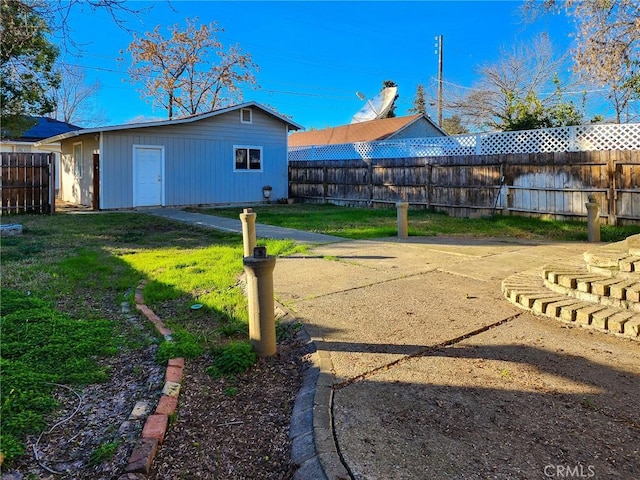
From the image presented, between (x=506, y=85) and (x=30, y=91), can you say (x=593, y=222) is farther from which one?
(x=506, y=85)

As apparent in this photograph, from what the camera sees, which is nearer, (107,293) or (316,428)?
(316,428)

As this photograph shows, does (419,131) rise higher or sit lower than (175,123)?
higher

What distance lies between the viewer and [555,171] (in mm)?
11211

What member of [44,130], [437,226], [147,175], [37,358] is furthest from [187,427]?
[44,130]

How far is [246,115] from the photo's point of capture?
1786 cm

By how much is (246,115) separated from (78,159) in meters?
6.45

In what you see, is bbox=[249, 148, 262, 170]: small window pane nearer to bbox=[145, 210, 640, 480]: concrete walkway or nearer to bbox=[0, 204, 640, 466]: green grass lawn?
bbox=[0, 204, 640, 466]: green grass lawn

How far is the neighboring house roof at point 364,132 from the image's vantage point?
23.2m

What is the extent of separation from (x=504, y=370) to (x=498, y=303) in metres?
1.55

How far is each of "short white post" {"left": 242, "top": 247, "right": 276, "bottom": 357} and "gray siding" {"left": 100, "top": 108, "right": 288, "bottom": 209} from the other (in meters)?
13.4

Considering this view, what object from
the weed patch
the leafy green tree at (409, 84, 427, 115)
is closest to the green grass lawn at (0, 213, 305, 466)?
the weed patch

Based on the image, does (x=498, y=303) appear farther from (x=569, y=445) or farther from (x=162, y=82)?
(x=162, y=82)

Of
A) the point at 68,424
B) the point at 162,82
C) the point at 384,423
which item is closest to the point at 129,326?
the point at 68,424

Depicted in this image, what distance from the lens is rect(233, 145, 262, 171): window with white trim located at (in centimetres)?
1791
